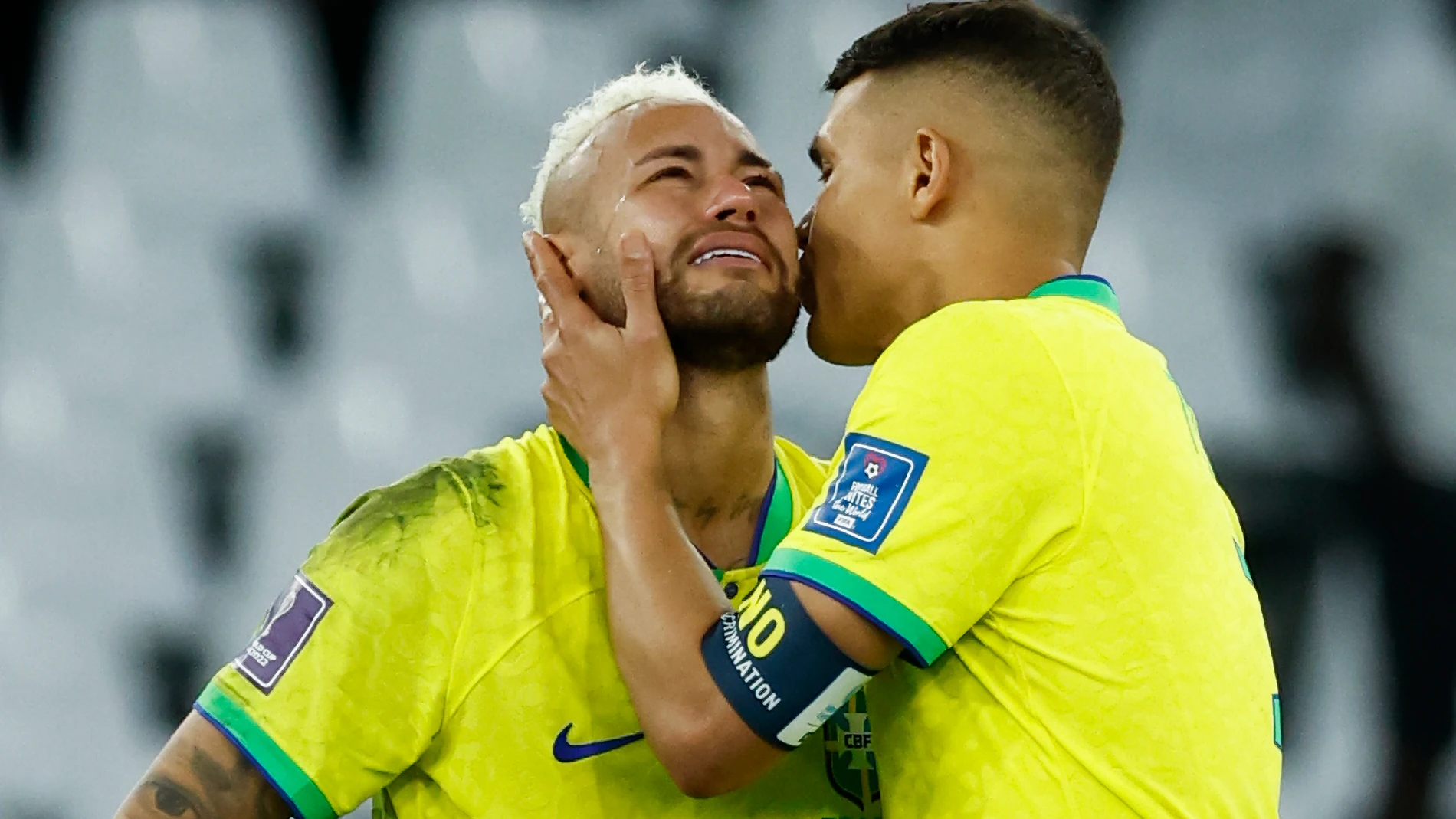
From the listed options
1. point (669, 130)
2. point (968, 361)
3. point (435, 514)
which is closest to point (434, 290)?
point (669, 130)

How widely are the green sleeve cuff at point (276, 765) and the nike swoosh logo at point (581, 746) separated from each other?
229 millimetres

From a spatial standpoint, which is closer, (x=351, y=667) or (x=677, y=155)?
(x=351, y=667)

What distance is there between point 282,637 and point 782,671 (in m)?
0.56

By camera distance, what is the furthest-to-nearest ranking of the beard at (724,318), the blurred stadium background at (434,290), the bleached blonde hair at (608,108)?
the blurred stadium background at (434,290) < the bleached blonde hair at (608,108) < the beard at (724,318)

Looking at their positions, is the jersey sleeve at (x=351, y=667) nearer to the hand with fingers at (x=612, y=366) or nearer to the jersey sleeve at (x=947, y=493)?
the hand with fingers at (x=612, y=366)

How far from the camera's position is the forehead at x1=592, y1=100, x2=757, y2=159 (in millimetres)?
1778

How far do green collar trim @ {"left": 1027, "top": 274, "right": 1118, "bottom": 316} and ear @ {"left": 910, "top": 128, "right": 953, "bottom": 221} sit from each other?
0.48 feet

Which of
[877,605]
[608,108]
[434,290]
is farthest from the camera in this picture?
[434,290]

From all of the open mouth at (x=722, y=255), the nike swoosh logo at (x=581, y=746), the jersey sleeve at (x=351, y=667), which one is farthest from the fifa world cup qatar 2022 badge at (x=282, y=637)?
the open mouth at (x=722, y=255)

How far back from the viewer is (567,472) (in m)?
1.66

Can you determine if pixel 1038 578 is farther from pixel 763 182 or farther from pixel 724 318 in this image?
pixel 763 182

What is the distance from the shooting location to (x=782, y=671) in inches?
47.2

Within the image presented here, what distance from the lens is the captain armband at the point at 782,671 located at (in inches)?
47.2

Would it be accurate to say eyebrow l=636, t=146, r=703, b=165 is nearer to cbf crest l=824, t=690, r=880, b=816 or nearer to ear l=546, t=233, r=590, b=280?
ear l=546, t=233, r=590, b=280
